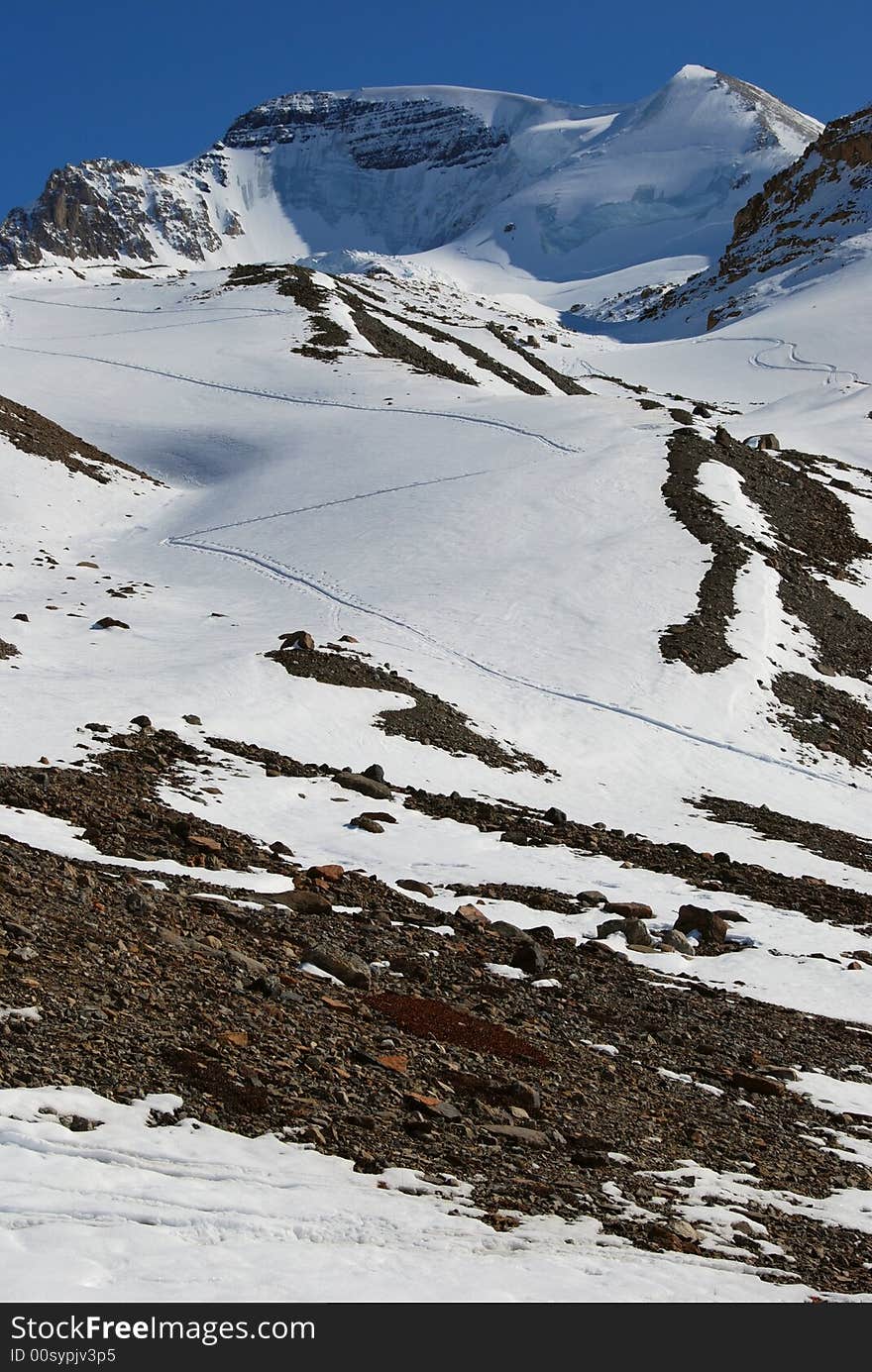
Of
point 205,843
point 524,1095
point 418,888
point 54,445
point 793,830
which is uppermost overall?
point 54,445

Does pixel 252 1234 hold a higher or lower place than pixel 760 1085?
higher

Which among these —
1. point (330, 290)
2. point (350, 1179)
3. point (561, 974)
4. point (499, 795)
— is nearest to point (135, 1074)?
point (350, 1179)

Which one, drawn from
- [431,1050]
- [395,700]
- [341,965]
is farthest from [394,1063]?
[395,700]

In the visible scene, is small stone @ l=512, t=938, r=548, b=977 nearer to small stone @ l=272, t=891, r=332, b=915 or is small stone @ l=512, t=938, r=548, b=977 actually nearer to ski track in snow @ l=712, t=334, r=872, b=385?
small stone @ l=272, t=891, r=332, b=915

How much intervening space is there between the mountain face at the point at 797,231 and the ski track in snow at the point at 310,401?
7573cm

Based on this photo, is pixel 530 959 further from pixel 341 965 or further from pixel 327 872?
pixel 327 872

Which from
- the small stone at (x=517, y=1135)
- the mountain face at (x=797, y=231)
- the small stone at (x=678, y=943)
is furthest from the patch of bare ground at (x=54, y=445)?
the mountain face at (x=797, y=231)

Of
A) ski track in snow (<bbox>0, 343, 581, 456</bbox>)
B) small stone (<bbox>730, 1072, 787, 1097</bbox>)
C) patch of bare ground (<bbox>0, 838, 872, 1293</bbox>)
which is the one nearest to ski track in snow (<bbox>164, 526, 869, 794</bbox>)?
patch of bare ground (<bbox>0, 838, 872, 1293</bbox>)

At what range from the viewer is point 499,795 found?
24109 mm

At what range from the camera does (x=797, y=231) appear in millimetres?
146250

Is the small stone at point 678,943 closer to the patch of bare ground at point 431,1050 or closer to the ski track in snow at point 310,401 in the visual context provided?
the patch of bare ground at point 431,1050

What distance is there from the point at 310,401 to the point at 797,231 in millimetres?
106176

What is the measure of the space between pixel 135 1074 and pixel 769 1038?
305 inches

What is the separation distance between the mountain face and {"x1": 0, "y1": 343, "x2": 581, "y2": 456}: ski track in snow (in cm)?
7573
